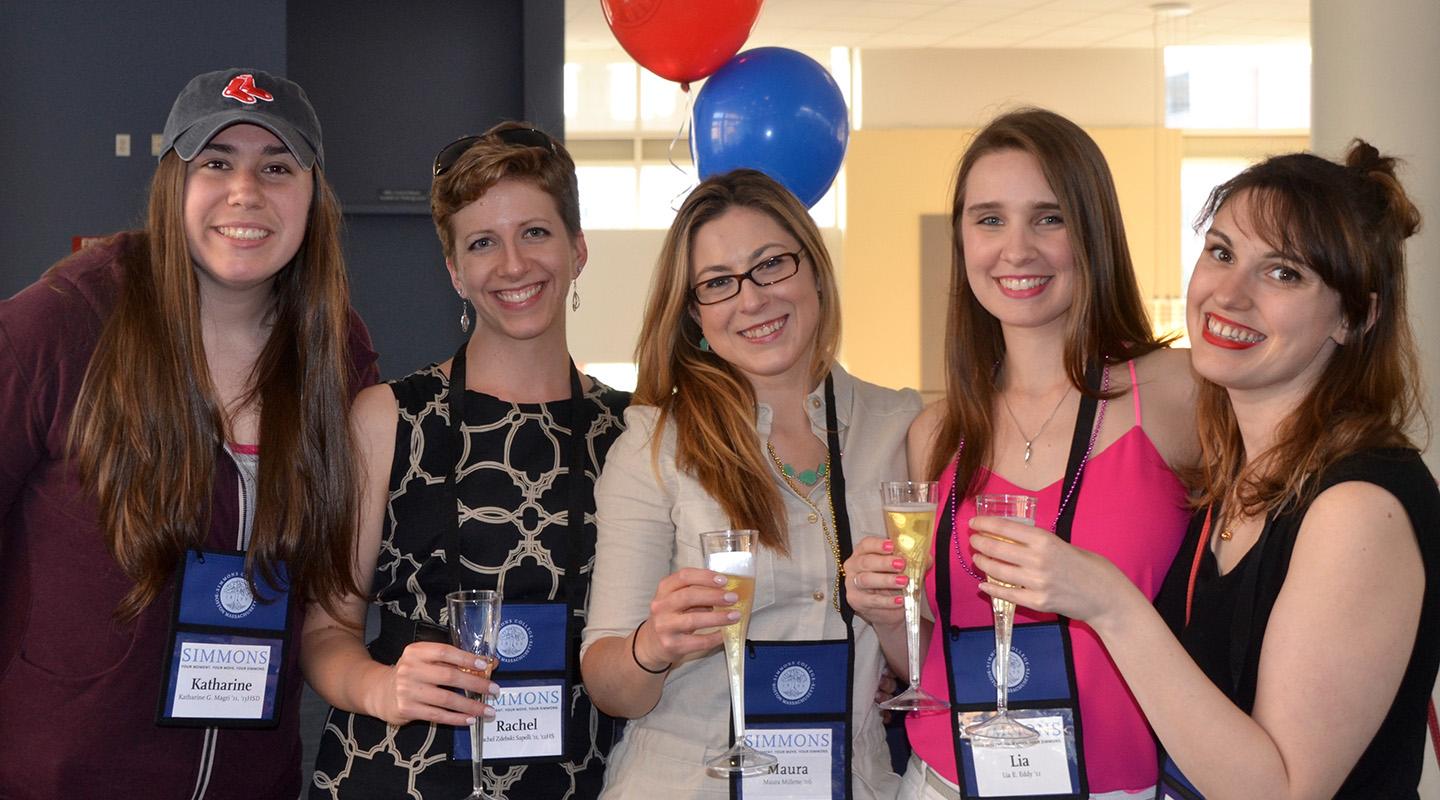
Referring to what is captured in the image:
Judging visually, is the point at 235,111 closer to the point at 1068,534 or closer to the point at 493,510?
the point at 493,510

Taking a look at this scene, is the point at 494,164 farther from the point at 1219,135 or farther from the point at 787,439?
the point at 1219,135

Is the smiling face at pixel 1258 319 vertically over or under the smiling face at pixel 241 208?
under

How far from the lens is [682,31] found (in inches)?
141

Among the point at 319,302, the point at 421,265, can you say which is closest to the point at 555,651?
the point at 319,302

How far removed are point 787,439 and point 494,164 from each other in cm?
76

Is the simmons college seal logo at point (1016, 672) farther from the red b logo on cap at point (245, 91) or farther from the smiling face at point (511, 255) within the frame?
the red b logo on cap at point (245, 91)

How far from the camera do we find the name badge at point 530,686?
7.40ft

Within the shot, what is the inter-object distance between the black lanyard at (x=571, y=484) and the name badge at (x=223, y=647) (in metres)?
0.31

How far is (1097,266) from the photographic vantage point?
2.29 m

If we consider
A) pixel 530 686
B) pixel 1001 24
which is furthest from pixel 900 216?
pixel 530 686

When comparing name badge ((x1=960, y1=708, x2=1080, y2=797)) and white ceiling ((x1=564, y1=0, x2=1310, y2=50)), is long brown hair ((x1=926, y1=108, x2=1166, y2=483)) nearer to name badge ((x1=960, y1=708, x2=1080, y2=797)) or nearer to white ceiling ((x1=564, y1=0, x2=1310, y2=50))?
name badge ((x1=960, y1=708, x2=1080, y2=797))

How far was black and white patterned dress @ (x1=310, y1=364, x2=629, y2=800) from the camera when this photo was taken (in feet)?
7.70

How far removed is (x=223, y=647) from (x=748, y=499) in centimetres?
96

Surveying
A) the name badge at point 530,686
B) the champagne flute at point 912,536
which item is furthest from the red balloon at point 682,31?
the champagne flute at point 912,536
